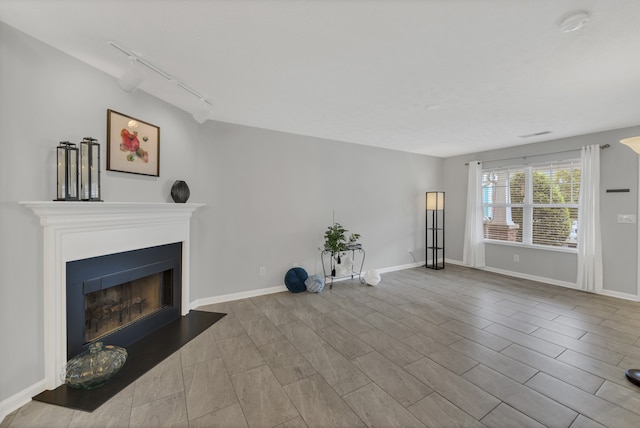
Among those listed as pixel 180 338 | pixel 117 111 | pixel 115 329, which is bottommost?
pixel 180 338

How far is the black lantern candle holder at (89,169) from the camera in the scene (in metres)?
2.02

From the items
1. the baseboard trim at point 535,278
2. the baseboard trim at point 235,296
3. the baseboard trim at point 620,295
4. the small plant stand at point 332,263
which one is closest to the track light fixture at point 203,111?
the baseboard trim at point 235,296

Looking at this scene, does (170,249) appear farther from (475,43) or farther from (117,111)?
(475,43)

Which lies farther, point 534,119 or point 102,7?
point 534,119

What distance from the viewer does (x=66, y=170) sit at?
1917mm

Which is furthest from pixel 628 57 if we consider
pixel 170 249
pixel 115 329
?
pixel 115 329

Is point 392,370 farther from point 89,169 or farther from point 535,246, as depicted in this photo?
point 535,246

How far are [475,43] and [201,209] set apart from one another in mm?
3256

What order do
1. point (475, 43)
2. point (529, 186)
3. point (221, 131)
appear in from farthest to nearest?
point (529, 186)
point (221, 131)
point (475, 43)

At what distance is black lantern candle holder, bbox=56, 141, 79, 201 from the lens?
191 cm

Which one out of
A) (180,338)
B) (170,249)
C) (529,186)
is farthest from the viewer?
(529,186)

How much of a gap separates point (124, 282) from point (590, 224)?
243 inches

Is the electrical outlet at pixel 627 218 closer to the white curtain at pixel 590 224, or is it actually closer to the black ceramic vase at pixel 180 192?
the white curtain at pixel 590 224

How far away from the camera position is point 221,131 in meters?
3.51
